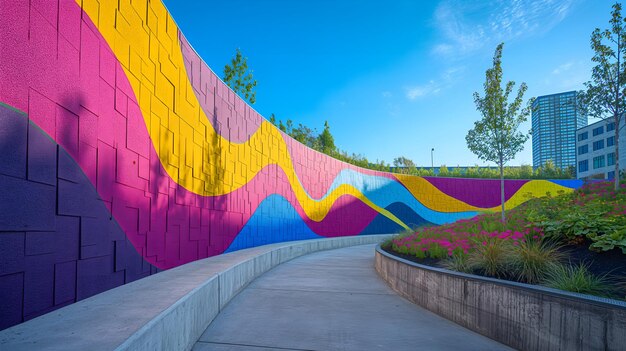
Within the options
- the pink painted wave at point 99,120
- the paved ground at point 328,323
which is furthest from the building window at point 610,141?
the pink painted wave at point 99,120

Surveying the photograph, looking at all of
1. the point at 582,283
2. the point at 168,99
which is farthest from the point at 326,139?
the point at 582,283

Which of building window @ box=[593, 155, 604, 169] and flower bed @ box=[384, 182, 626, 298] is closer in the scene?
flower bed @ box=[384, 182, 626, 298]

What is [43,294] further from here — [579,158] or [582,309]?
[579,158]

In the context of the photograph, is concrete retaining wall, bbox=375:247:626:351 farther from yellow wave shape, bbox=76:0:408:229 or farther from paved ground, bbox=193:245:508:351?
yellow wave shape, bbox=76:0:408:229

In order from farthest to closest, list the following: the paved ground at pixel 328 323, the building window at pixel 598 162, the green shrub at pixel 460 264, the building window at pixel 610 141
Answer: the building window at pixel 598 162 < the building window at pixel 610 141 < the green shrub at pixel 460 264 < the paved ground at pixel 328 323

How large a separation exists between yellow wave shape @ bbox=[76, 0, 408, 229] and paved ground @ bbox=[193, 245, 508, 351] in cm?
302

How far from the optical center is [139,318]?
367 centimetres

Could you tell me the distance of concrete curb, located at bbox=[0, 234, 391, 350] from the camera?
3.06 meters

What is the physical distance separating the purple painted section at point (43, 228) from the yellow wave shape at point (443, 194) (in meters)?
24.8

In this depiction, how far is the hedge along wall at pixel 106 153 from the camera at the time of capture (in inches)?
157

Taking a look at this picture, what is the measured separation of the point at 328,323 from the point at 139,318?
300 cm

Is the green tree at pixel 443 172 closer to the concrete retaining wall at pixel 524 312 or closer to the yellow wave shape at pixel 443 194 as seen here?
the yellow wave shape at pixel 443 194

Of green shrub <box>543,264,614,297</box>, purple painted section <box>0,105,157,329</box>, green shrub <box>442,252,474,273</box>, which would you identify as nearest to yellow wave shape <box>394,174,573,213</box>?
green shrub <box>442,252,474,273</box>

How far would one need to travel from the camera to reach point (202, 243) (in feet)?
32.2
